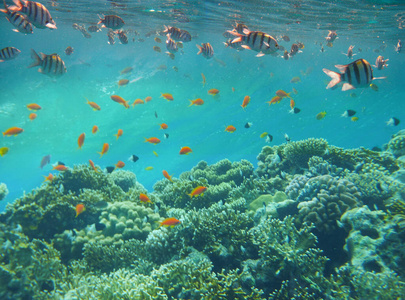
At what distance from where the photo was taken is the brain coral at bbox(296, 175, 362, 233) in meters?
4.83

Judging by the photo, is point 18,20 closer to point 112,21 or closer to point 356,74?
point 112,21

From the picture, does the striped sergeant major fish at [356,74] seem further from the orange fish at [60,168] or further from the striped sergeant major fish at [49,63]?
the orange fish at [60,168]

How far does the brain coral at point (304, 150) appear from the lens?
7.68 metres

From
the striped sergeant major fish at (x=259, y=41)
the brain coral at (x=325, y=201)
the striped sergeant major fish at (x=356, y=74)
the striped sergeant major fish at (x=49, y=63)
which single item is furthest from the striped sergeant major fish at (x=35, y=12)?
the brain coral at (x=325, y=201)

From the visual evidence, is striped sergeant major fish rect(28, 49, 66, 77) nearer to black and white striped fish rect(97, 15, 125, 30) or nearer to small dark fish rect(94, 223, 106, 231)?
black and white striped fish rect(97, 15, 125, 30)

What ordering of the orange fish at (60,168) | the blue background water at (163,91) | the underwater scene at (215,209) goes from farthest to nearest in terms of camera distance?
the blue background water at (163,91) → the orange fish at (60,168) → the underwater scene at (215,209)

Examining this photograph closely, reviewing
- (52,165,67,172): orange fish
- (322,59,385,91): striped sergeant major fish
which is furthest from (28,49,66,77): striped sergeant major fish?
(322,59,385,91): striped sergeant major fish

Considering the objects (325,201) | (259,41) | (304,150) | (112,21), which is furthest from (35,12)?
(304,150)

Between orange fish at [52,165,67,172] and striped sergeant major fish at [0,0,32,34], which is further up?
striped sergeant major fish at [0,0,32,34]

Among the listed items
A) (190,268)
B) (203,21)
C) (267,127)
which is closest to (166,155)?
(267,127)

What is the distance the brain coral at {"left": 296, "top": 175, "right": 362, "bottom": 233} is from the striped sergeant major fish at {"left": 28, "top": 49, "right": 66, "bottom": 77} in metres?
6.61

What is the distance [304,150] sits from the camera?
7758 mm

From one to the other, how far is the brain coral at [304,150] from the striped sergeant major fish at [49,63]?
290 inches

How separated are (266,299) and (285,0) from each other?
58.8 feet
